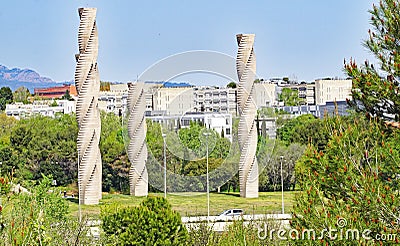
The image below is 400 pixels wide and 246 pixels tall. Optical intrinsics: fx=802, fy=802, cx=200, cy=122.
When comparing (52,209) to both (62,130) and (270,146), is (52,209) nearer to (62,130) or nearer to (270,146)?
(270,146)

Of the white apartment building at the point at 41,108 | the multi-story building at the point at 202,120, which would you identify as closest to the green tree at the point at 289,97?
the white apartment building at the point at 41,108

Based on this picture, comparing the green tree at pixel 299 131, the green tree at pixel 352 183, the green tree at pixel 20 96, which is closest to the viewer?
the green tree at pixel 352 183

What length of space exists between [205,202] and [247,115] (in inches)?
136

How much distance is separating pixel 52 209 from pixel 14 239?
1035cm

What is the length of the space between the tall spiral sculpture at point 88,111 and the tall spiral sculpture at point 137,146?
5.88ft

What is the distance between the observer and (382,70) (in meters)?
7.15

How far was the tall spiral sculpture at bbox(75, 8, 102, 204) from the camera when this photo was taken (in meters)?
26.5

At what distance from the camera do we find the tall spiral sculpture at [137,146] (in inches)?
1117

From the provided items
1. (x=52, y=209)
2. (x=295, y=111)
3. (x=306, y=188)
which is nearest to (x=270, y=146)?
(x=52, y=209)

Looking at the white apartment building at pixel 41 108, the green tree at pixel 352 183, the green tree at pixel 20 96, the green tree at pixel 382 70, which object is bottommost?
the green tree at pixel 352 183

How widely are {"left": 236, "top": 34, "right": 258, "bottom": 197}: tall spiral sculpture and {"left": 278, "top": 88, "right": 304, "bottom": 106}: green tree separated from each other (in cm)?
5521

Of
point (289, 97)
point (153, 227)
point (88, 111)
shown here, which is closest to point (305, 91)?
point (289, 97)

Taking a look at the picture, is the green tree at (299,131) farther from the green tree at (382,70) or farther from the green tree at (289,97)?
the green tree at (289,97)

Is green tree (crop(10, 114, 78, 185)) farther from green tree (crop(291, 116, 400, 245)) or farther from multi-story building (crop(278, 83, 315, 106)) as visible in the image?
multi-story building (crop(278, 83, 315, 106))
